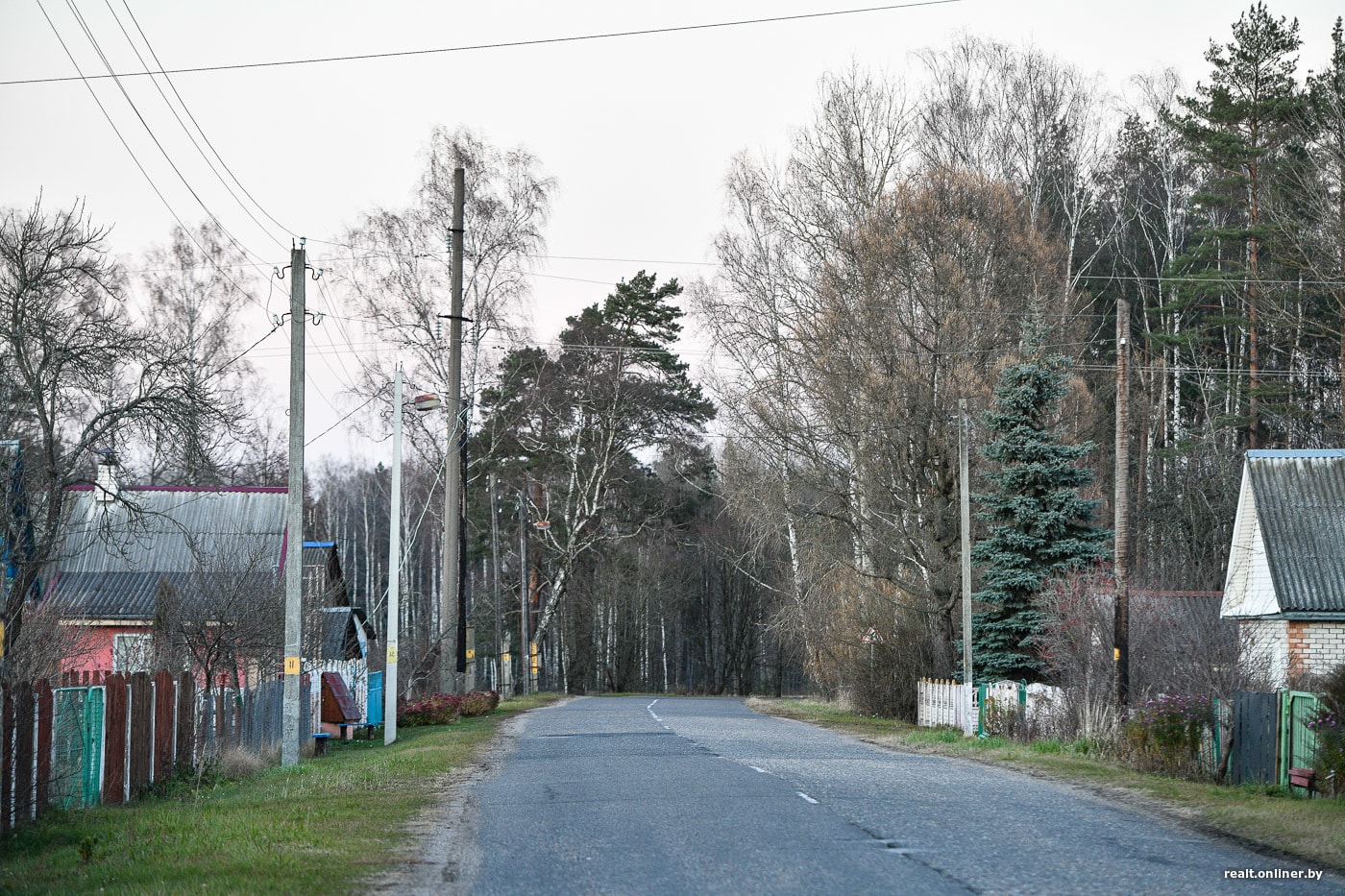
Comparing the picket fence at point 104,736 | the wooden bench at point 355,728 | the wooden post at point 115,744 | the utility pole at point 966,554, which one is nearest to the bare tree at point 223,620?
the wooden bench at point 355,728

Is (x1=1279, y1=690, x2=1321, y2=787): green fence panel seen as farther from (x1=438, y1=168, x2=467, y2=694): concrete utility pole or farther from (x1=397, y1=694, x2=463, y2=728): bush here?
(x1=438, y1=168, x2=467, y2=694): concrete utility pole

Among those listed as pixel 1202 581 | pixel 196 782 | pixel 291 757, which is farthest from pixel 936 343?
pixel 196 782

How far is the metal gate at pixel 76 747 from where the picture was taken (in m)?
13.8

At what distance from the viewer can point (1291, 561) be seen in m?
26.4

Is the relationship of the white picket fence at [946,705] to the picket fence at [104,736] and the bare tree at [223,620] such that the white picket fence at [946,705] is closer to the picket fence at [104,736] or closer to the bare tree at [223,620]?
the bare tree at [223,620]

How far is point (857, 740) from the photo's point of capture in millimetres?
26562

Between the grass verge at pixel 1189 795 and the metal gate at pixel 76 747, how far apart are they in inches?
446

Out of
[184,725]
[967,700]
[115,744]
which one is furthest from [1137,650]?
[115,744]

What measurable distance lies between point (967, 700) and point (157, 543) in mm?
23389

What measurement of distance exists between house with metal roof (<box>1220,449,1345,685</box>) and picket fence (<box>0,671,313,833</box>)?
17.1m

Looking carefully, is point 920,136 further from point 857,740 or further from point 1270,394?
point 857,740

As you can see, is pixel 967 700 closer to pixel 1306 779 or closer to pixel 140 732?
pixel 1306 779

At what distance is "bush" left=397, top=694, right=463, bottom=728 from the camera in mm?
33406

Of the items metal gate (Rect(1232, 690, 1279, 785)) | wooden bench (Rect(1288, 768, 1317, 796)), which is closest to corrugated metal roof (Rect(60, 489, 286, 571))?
metal gate (Rect(1232, 690, 1279, 785))
